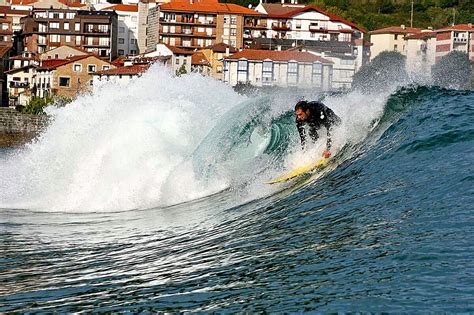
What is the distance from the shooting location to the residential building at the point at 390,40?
10847cm

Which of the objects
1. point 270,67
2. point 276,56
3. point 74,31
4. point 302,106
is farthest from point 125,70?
point 302,106

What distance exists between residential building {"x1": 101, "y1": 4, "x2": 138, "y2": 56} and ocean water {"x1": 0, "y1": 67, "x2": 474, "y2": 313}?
113330mm

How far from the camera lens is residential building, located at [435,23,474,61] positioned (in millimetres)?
98750

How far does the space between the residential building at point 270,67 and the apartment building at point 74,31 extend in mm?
31787

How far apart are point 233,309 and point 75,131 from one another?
15588mm

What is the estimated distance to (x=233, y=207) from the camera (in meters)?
14.7

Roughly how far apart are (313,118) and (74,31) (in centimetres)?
11650

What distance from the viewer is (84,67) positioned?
340 feet

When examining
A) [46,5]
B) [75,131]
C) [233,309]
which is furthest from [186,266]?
[46,5]

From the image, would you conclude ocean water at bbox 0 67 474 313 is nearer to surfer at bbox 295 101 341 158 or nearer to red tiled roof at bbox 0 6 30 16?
surfer at bbox 295 101 341 158

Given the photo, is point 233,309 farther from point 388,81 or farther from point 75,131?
point 75,131

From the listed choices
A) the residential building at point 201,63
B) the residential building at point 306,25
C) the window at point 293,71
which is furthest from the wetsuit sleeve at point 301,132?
the residential building at point 306,25

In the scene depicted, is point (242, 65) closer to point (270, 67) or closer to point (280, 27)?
point (270, 67)

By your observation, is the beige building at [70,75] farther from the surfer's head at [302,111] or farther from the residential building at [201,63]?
the surfer's head at [302,111]
